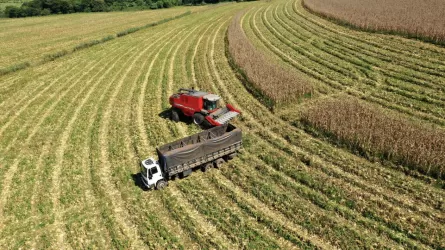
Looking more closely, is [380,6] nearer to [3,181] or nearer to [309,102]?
[309,102]

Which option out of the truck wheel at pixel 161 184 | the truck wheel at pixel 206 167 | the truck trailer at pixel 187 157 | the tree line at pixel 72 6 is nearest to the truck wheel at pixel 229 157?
the truck trailer at pixel 187 157

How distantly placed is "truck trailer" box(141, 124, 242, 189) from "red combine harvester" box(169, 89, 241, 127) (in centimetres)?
178

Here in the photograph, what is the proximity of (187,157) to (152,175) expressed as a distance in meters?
1.66

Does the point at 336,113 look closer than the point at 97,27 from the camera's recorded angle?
Yes

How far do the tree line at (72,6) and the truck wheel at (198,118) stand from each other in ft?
255

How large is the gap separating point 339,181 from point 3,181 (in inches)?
614

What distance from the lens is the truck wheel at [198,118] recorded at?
18464mm

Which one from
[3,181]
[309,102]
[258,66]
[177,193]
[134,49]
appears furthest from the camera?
[134,49]

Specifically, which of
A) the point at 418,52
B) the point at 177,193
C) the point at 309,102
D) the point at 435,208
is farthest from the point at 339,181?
the point at 418,52

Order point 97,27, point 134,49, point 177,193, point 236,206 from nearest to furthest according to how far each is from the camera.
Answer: point 236,206, point 177,193, point 134,49, point 97,27

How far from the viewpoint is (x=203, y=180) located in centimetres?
1463

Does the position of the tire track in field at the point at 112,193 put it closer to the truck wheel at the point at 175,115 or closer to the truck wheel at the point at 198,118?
the truck wheel at the point at 175,115

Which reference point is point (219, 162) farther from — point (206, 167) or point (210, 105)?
point (210, 105)

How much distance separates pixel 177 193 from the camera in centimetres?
1397
